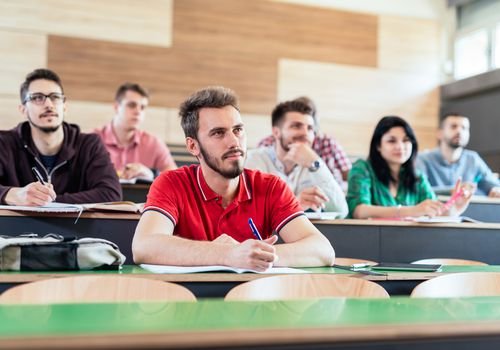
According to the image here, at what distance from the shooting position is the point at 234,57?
598cm

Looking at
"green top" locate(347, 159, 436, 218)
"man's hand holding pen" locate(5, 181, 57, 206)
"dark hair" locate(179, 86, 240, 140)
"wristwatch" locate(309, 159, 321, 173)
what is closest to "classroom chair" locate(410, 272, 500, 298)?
"dark hair" locate(179, 86, 240, 140)

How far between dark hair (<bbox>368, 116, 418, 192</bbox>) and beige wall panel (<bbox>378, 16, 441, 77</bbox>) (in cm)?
311

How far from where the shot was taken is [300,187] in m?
3.18

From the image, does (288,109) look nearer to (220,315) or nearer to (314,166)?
(314,166)

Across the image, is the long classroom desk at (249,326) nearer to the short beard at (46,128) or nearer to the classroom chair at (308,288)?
the classroom chair at (308,288)

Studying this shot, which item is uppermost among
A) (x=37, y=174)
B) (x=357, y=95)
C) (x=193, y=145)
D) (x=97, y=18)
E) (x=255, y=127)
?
(x=97, y=18)

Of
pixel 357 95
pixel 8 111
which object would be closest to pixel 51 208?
pixel 8 111

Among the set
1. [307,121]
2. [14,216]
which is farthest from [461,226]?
[14,216]

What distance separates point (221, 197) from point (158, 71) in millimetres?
3759

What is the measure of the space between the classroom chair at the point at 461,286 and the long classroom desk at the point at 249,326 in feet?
1.25

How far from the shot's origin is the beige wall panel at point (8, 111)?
17.3 ft

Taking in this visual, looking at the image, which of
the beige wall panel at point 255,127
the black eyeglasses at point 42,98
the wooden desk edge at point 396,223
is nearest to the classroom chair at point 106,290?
the wooden desk edge at point 396,223

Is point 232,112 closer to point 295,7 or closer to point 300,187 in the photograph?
point 300,187

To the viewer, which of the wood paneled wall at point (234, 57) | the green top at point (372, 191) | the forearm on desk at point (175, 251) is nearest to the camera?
the forearm on desk at point (175, 251)
